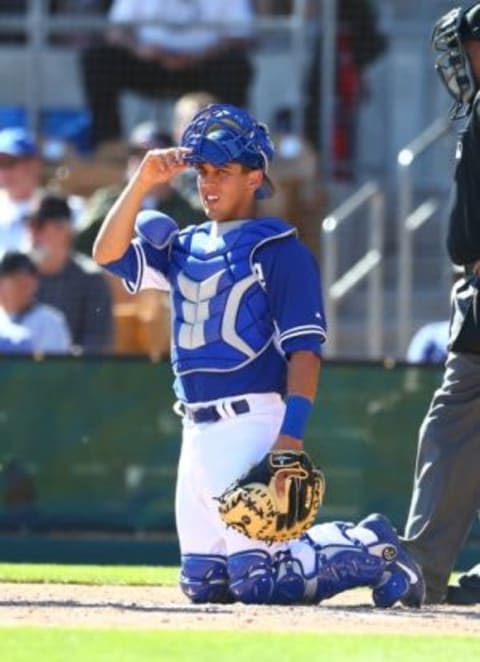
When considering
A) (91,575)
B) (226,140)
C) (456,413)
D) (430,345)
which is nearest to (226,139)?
(226,140)

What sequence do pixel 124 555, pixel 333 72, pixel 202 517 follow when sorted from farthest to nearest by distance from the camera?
pixel 333 72
pixel 124 555
pixel 202 517

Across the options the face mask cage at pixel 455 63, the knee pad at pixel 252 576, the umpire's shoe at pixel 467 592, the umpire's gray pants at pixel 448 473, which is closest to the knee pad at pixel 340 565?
the knee pad at pixel 252 576

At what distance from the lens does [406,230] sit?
11.6m

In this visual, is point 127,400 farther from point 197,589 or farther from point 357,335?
point 197,589

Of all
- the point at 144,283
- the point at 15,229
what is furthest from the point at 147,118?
the point at 144,283

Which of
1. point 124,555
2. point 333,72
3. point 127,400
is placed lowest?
point 124,555

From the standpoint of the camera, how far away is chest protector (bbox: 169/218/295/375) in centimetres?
655

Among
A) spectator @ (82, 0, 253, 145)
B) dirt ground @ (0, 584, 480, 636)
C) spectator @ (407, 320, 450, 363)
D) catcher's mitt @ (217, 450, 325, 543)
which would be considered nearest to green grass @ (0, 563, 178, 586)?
dirt ground @ (0, 584, 480, 636)

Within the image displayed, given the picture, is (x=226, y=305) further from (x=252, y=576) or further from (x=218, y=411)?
(x=252, y=576)

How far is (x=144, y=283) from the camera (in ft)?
22.2

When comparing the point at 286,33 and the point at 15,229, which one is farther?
the point at 286,33

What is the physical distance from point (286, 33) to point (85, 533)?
425 cm

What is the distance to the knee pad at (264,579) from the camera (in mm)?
6496

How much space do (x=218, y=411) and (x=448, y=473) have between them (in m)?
0.93
